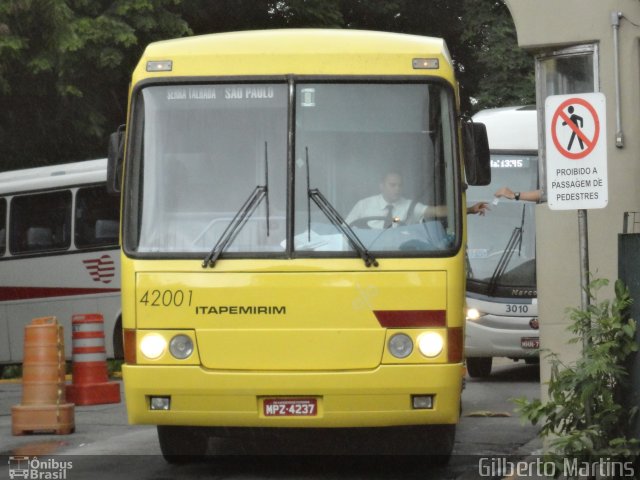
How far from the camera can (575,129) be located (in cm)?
912

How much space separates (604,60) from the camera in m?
10.5

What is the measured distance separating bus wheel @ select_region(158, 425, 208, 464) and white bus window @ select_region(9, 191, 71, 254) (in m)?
11.2

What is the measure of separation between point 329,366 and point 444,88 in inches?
82.5

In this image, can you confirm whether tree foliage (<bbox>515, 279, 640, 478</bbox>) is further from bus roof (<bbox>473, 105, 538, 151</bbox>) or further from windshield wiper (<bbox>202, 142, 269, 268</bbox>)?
bus roof (<bbox>473, 105, 538, 151</bbox>)

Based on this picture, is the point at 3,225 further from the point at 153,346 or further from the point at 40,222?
the point at 153,346

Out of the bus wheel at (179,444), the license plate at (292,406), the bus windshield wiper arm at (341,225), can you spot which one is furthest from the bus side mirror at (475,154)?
the bus wheel at (179,444)

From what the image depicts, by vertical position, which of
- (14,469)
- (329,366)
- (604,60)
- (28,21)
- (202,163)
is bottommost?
(14,469)

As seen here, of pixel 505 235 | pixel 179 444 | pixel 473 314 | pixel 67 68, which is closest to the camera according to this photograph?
pixel 179 444

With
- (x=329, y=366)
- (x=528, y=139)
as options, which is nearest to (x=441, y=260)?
(x=329, y=366)

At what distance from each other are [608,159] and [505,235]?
8131mm

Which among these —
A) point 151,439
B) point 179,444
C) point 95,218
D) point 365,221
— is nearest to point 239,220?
point 365,221

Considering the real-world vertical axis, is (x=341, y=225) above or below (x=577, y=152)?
below

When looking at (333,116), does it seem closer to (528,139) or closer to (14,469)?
(14,469)

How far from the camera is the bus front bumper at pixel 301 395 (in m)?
9.55
